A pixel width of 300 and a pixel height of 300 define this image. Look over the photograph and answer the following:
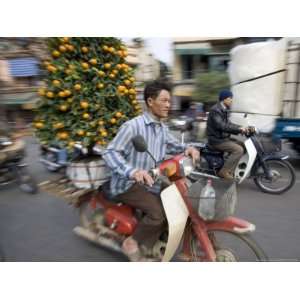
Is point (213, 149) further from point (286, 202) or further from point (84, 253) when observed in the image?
point (84, 253)

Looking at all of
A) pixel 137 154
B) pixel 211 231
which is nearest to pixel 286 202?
pixel 211 231

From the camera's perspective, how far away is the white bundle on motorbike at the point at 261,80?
496cm

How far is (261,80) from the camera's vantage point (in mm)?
5090

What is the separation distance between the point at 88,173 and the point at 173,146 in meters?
0.73

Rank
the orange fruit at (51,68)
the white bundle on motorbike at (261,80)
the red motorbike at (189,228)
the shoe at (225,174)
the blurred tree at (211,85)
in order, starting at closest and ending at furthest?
1. the red motorbike at (189,228)
2. the orange fruit at (51,68)
3. the shoe at (225,174)
4. the white bundle on motorbike at (261,80)
5. the blurred tree at (211,85)

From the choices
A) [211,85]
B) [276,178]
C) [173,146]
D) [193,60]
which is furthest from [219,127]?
[193,60]

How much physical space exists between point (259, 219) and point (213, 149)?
128 cm

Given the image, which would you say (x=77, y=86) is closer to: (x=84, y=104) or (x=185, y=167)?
(x=84, y=104)

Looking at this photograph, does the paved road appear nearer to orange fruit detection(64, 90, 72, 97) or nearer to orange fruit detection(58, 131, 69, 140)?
orange fruit detection(58, 131, 69, 140)

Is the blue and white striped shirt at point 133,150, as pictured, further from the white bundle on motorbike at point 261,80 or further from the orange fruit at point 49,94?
the white bundle on motorbike at point 261,80

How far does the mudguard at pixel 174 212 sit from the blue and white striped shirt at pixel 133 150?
0.84ft

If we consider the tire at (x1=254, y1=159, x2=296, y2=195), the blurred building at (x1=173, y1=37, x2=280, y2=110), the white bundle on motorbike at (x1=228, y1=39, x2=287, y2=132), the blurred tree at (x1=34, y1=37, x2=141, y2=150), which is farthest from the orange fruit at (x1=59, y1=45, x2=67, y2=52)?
the blurred building at (x1=173, y1=37, x2=280, y2=110)

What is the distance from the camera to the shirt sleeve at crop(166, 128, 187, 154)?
2467mm

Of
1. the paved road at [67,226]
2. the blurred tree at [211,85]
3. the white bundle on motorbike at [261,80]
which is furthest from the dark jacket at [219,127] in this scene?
the blurred tree at [211,85]
